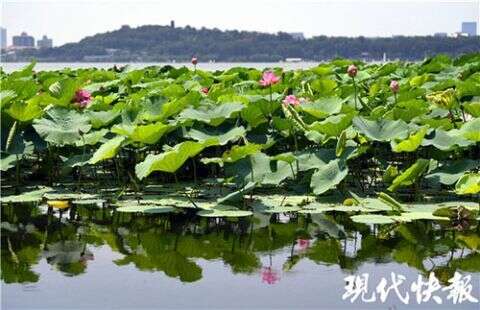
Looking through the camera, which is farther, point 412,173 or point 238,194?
point 412,173

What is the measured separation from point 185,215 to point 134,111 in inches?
44.7

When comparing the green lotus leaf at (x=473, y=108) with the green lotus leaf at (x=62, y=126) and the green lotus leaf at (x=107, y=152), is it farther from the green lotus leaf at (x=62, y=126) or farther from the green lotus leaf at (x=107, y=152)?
the green lotus leaf at (x=62, y=126)

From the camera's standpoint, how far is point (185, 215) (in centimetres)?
392

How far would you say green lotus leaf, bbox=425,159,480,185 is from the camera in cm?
413

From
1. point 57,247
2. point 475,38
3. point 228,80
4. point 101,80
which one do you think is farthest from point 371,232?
point 475,38

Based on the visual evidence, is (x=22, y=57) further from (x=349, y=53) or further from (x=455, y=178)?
(x=455, y=178)

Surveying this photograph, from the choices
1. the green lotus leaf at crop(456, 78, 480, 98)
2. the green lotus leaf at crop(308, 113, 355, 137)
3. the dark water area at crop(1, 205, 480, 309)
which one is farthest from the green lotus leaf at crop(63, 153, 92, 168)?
the green lotus leaf at crop(456, 78, 480, 98)

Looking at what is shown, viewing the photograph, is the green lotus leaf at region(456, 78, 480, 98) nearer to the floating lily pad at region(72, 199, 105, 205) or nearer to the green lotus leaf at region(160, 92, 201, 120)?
the green lotus leaf at region(160, 92, 201, 120)

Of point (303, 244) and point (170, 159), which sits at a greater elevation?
point (170, 159)

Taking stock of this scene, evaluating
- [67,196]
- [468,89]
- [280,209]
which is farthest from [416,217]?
[468,89]

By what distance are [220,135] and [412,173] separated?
1071 millimetres

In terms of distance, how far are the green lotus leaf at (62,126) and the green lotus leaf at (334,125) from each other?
1.23 metres

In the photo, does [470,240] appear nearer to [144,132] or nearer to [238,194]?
[238,194]

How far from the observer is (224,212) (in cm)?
382
